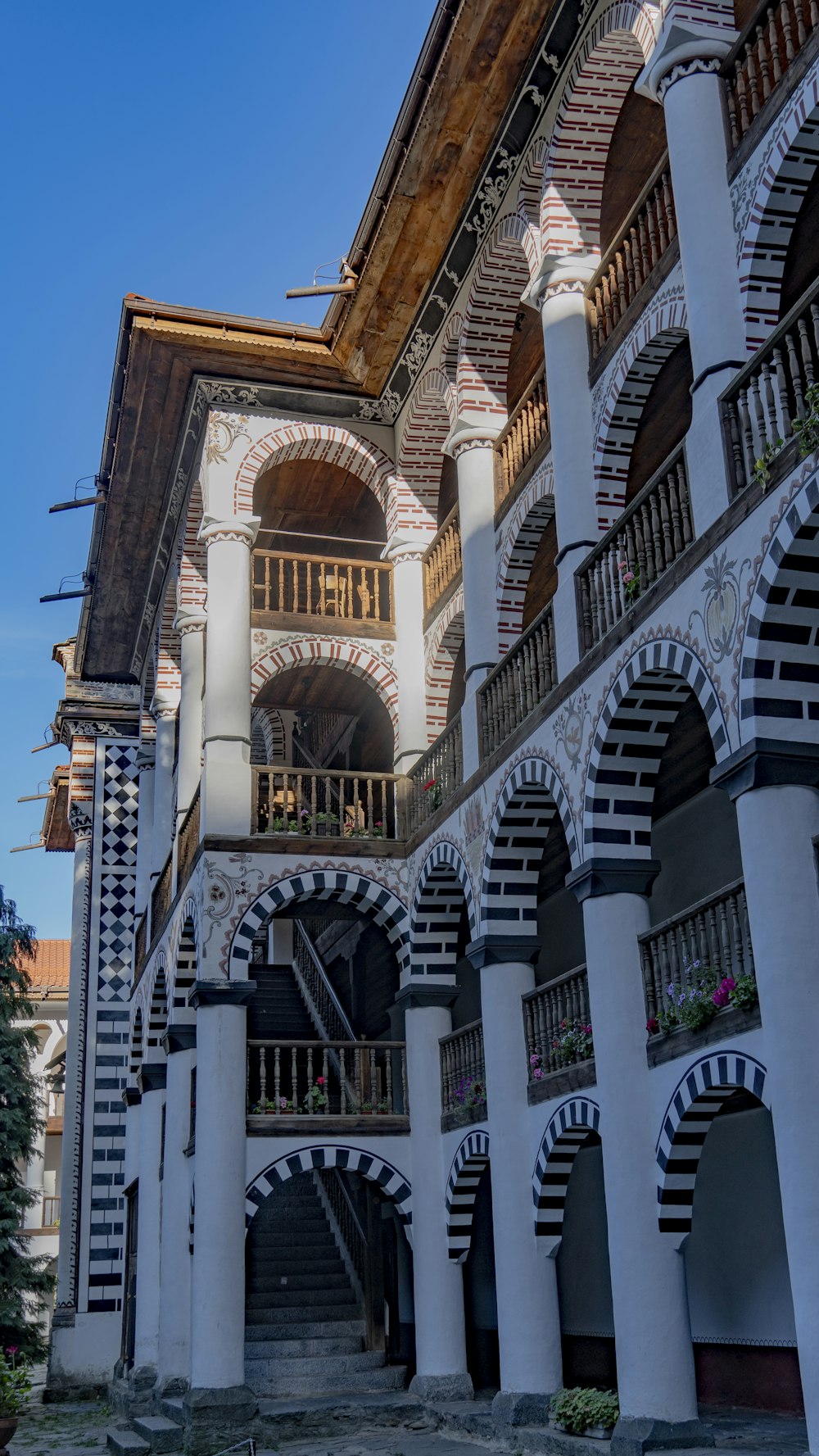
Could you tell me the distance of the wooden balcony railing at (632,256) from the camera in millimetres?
11586

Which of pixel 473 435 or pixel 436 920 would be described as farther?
pixel 436 920

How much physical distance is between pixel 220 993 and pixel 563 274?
309 inches

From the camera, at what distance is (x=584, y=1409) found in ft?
35.7

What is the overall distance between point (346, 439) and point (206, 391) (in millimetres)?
1766

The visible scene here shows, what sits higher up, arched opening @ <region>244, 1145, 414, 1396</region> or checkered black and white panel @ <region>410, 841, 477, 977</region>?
checkered black and white panel @ <region>410, 841, 477, 977</region>

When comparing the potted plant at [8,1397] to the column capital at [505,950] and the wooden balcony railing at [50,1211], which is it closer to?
the column capital at [505,950]

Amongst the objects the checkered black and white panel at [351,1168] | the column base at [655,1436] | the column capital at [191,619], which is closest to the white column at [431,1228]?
the checkered black and white panel at [351,1168]

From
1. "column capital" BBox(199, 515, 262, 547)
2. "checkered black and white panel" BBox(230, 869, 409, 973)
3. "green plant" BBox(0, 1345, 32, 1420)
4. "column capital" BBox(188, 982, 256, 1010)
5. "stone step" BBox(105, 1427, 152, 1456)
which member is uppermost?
"column capital" BBox(199, 515, 262, 547)

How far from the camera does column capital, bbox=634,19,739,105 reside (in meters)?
10.6

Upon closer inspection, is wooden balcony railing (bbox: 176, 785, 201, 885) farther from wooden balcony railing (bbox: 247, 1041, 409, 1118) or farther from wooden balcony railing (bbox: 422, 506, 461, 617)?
wooden balcony railing (bbox: 422, 506, 461, 617)

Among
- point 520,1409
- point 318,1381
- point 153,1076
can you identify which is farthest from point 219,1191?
point 153,1076

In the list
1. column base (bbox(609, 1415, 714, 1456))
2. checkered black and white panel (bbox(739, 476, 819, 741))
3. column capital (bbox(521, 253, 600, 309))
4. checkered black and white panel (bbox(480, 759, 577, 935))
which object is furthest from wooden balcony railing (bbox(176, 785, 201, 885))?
checkered black and white panel (bbox(739, 476, 819, 741))

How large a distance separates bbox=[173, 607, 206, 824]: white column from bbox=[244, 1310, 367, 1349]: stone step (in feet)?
20.9

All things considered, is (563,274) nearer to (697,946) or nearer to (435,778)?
(435,778)
